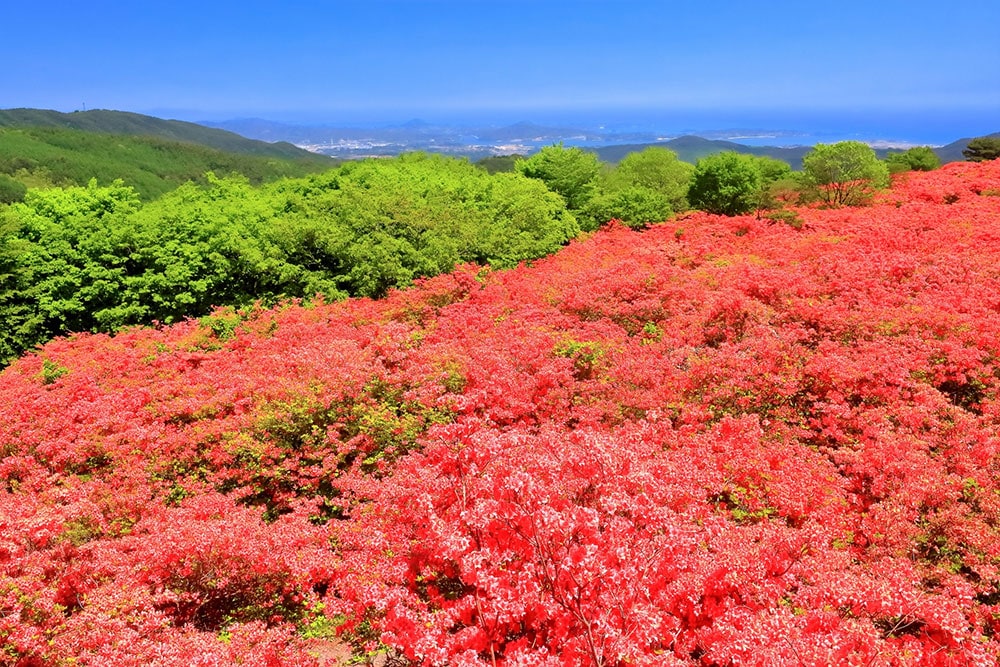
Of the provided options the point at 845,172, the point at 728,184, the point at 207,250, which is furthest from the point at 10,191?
the point at 845,172

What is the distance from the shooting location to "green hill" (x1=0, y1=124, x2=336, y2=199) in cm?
10450

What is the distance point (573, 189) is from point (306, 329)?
89.8 feet

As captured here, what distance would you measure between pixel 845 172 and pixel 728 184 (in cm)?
659

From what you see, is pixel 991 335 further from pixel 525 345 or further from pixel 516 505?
pixel 516 505

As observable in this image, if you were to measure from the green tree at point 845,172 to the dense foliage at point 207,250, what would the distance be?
19137 millimetres

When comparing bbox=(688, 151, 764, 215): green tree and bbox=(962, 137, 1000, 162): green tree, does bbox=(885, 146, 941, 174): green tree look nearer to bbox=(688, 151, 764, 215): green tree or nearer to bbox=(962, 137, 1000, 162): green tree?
bbox=(962, 137, 1000, 162): green tree

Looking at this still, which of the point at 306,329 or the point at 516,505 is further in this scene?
the point at 306,329

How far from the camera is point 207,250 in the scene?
22531 mm

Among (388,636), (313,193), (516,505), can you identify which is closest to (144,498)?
(388,636)

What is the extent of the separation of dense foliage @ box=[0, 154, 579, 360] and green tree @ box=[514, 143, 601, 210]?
40.0 feet

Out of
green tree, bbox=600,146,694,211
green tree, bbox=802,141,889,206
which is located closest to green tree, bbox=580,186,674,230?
green tree, bbox=600,146,694,211

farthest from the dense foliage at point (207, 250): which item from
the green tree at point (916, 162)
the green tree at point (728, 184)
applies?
the green tree at point (916, 162)

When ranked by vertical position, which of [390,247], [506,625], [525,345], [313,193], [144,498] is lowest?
[144,498]

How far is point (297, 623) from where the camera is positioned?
7012mm
